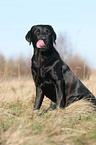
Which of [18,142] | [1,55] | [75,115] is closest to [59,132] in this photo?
[18,142]

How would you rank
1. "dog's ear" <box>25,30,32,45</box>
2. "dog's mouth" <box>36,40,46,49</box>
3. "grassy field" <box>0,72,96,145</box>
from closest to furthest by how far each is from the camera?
"grassy field" <box>0,72,96,145</box> < "dog's mouth" <box>36,40,46,49</box> < "dog's ear" <box>25,30,32,45</box>

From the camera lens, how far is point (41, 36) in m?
3.36

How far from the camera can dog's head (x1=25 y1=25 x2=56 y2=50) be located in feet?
11.0

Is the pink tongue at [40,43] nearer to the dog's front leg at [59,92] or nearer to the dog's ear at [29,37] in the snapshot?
the dog's ear at [29,37]

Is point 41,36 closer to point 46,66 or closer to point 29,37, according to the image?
point 29,37

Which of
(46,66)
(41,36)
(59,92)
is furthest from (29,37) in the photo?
(59,92)

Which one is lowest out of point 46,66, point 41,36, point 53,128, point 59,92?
point 53,128

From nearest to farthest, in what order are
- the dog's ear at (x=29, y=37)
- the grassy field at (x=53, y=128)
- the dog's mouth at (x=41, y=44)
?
1. the grassy field at (x=53, y=128)
2. the dog's mouth at (x=41, y=44)
3. the dog's ear at (x=29, y=37)

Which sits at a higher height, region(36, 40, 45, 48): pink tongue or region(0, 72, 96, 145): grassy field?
region(36, 40, 45, 48): pink tongue

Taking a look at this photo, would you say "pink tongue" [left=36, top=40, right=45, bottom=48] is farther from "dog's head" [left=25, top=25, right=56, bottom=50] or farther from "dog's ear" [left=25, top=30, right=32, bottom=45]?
"dog's ear" [left=25, top=30, right=32, bottom=45]

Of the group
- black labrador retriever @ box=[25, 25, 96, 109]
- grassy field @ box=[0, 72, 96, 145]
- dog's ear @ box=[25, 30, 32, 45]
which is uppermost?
dog's ear @ box=[25, 30, 32, 45]

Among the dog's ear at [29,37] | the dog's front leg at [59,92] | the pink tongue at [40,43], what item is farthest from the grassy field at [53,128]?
the dog's ear at [29,37]

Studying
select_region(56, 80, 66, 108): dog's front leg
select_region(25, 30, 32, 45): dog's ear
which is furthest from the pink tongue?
select_region(56, 80, 66, 108): dog's front leg

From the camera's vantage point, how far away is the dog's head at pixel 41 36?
11.0ft
